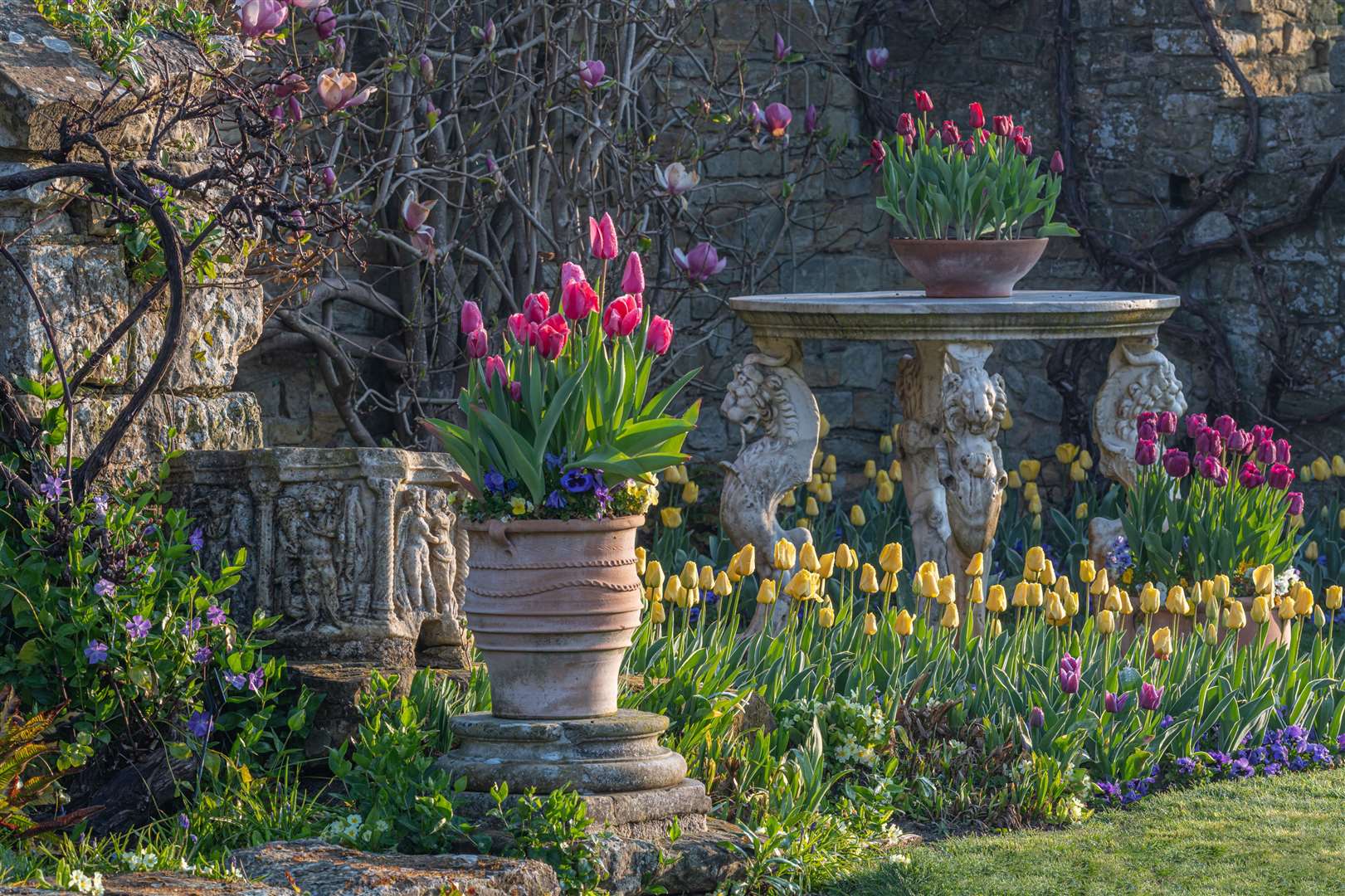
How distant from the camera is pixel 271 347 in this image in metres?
6.91

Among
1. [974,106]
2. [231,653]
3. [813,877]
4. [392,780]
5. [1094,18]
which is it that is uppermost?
[1094,18]

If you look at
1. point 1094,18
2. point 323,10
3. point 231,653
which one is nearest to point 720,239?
point 1094,18

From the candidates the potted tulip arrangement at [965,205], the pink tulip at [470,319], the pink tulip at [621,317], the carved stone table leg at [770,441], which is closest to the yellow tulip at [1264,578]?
the potted tulip arrangement at [965,205]

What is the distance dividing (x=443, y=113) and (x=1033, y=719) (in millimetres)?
3655

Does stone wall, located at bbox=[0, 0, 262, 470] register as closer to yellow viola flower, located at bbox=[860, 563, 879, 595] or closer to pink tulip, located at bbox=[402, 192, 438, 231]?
pink tulip, located at bbox=[402, 192, 438, 231]

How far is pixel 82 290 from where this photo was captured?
4.37 metres

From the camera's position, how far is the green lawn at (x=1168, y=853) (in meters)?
3.89

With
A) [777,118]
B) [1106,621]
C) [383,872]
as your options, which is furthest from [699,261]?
[383,872]

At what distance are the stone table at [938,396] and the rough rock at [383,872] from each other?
204 cm

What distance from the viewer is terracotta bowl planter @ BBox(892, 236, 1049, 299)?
5.96 meters

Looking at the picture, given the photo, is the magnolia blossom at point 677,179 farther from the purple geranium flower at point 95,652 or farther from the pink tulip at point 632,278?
the purple geranium flower at point 95,652

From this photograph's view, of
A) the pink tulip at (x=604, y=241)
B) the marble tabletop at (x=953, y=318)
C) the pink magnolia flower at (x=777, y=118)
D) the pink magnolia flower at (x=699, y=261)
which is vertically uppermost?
the pink magnolia flower at (x=777, y=118)

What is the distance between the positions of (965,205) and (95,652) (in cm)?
322

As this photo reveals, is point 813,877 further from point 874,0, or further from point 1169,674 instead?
point 874,0
